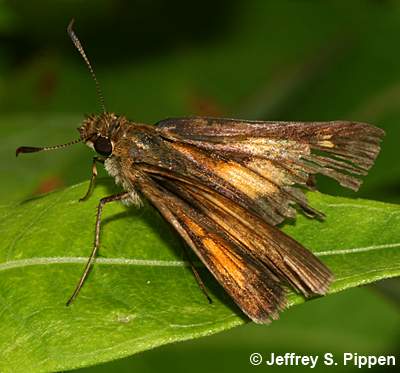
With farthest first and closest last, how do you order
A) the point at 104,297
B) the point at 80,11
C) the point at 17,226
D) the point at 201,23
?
the point at 201,23, the point at 80,11, the point at 17,226, the point at 104,297

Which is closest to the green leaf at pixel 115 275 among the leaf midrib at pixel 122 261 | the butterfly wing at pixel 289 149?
the leaf midrib at pixel 122 261

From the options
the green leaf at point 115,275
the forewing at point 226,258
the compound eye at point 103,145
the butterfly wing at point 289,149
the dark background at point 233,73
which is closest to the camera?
the green leaf at point 115,275

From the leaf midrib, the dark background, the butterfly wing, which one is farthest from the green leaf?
the dark background

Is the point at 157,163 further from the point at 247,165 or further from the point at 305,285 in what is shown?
the point at 305,285

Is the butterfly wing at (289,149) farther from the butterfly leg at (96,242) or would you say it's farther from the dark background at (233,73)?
the dark background at (233,73)

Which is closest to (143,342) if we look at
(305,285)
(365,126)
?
(305,285)

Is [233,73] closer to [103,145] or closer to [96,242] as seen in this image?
[103,145]
